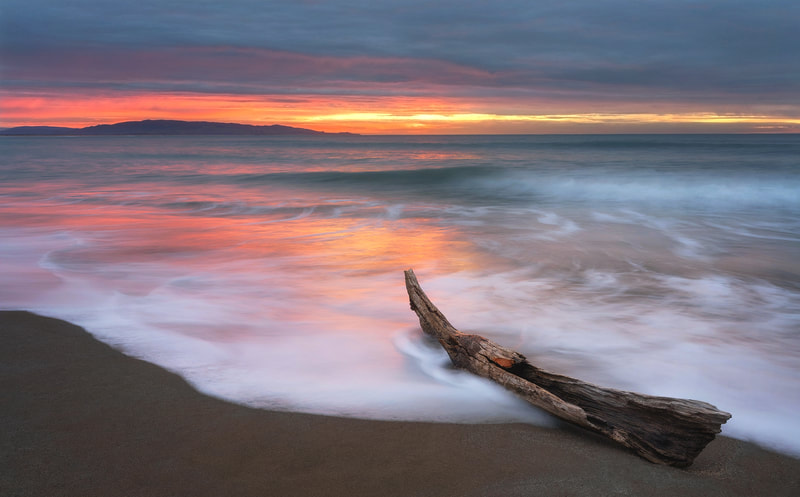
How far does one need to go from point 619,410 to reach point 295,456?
157 cm

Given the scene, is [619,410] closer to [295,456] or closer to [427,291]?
[295,456]

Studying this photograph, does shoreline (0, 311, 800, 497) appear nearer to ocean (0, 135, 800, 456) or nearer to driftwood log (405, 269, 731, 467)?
driftwood log (405, 269, 731, 467)

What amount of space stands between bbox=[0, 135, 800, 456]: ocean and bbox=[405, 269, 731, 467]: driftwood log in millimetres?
134

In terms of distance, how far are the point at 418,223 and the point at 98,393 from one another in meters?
9.07

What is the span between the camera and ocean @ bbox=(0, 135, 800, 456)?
11.8 ft

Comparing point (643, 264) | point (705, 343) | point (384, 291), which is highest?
point (643, 264)

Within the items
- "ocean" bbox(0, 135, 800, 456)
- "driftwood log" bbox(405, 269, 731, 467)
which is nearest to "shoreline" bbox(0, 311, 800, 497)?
"driftwood log" bbox(405, 269, 731, 467)

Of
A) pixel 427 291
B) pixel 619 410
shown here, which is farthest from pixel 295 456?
pixel 427 291

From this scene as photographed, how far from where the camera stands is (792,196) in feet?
54.1

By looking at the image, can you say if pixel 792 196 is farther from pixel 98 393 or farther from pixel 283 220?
pixel 98 393

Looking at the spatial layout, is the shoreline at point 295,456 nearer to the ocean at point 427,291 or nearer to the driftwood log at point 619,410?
the driftwood log at point 619,410

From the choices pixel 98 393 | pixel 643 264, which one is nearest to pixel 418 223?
pixel 643 264

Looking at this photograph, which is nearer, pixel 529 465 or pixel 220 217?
pixel 529 465

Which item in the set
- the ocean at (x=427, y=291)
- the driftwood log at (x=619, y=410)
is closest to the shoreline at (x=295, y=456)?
the driftwood log at (x=619, y=410)
